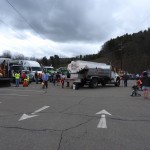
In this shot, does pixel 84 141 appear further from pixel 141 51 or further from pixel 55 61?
pixel 55 61

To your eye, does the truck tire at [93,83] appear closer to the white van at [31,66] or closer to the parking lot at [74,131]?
the white van at [31,66]

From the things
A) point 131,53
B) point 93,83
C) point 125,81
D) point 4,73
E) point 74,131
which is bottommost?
point 74,131

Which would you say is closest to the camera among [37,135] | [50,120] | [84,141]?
[84,141]

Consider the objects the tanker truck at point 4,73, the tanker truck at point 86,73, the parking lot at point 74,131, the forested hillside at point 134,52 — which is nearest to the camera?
the parking lot at point 74,131

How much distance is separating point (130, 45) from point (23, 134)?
127 metres

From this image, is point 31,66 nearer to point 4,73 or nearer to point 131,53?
point 4,73

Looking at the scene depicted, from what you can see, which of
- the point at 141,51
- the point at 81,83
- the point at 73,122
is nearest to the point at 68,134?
the point at 73,122

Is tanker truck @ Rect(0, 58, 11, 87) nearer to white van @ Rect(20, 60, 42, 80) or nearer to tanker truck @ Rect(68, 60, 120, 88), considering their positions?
tanker truck @ Rect(68, 60, 120, 88)

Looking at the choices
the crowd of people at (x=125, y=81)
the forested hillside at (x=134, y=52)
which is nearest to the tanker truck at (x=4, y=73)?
the crowd of people at (x=125, y=81)

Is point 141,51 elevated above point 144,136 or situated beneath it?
elevated above

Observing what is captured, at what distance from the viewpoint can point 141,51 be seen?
124m

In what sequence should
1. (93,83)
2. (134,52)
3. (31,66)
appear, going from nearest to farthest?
(93,83), (31,66), (134,52)

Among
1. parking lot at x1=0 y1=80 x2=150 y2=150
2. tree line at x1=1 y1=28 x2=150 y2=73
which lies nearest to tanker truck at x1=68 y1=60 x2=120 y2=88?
parking lot at x1=0 y1=80 x2=150 y2=150

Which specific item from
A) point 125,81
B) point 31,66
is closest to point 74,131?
point 125,81
